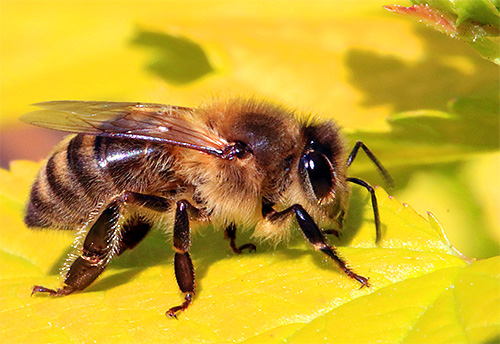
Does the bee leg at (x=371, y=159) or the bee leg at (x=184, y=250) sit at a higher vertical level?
the bee leg at (x=371, y=159)

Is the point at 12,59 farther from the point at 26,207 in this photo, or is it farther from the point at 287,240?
the point at 287,240

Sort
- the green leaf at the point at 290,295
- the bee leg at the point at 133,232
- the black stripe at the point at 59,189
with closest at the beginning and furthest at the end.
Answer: the green leaf at the point at 290,295
the black stripe at the point at 59,189
the bee leg at the point at 133,232

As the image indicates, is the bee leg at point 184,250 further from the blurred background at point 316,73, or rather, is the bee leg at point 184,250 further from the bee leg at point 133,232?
the blurred background at point 316,73

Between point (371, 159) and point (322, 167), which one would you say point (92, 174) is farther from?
point (371, 159)

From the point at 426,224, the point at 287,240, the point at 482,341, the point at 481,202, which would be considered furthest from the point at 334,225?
the point at 481,202

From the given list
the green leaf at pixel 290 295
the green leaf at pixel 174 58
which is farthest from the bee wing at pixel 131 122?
the green leaf at pixel 174 58

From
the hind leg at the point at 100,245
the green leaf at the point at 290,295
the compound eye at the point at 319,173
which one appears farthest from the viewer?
the hind leg at the point at 100,245
